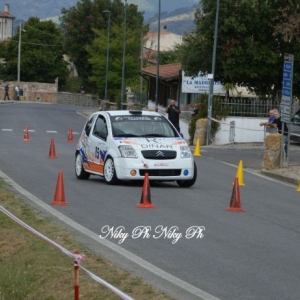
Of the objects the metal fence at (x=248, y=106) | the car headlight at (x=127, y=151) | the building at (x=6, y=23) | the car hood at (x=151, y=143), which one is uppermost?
the building at (x=6, y=23)

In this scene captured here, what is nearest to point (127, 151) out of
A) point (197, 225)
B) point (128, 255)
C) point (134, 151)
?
point (134, 151)

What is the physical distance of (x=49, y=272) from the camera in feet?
33.4

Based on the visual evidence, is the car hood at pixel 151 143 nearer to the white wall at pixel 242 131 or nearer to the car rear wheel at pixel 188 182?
the car rear wheel at pixel 188 182

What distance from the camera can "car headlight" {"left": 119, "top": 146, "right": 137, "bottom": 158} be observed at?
19.8 meters

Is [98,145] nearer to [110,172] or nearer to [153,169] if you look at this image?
[110,172]

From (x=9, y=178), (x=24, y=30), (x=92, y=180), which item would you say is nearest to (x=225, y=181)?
(x=92, y=180)

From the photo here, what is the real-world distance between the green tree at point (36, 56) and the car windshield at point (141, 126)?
95956mm

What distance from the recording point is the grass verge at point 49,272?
9336mm

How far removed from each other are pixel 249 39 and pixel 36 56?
3002 inches

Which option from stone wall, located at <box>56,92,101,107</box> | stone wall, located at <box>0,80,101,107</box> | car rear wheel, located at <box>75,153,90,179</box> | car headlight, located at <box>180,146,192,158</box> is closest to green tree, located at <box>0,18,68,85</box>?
stone wall, located at <box>0,80,101,107</box>

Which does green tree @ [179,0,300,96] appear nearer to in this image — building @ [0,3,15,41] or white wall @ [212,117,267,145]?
white wall @ [212,117,267,145]

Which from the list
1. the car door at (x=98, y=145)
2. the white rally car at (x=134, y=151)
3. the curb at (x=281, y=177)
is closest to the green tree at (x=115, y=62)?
the curb at (x=281, y=177)

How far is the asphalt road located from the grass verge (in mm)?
284

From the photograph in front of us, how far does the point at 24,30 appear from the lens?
382 feet
